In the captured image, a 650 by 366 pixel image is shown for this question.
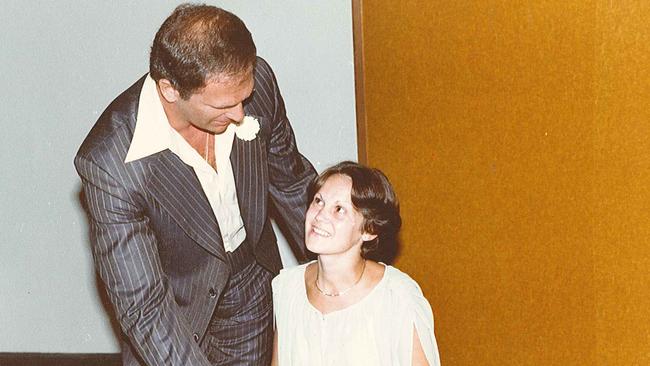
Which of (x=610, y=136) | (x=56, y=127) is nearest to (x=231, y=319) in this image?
(x=610, y=136)

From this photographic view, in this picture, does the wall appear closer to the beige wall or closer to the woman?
the beige wall

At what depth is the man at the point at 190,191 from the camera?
88.8 inches

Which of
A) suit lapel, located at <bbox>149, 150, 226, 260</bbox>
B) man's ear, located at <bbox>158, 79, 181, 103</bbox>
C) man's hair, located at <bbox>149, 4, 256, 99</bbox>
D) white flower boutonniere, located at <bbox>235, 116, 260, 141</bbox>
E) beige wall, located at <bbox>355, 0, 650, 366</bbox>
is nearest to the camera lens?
man's hair, located at <bbox>149, 4, 256, 99</bbox>

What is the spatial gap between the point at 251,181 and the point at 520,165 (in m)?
1.02

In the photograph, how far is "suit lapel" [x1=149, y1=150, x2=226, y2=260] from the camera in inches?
95.8

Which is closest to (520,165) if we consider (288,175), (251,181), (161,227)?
(288,175)

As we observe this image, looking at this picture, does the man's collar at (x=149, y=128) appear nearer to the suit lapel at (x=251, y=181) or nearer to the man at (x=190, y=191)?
the man at (x=190, y=191)

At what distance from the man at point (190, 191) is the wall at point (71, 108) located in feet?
3.29

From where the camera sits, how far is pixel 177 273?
2590 millimetres

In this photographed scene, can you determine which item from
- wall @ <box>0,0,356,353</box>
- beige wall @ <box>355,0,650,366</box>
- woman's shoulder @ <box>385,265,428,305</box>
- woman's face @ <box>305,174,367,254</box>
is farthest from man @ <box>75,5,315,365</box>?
wall @ <box>0,0,356,353</box>

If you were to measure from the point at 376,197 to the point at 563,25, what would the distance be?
846 millimetres

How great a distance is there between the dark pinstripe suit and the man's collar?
0.05 feet

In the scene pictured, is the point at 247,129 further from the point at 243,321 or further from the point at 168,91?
the point at 243,321

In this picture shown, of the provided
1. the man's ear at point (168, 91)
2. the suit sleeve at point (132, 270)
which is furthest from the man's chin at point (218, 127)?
the suit sleeve at point (132, 270)
